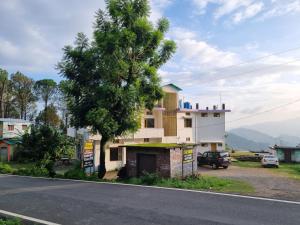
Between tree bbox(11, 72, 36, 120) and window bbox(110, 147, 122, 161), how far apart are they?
1469 inches

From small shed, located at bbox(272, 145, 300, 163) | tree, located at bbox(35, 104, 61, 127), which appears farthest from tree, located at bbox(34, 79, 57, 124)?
small shed, located at bbox(272, 145, 300, 163)

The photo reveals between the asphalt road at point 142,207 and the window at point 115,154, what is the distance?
16.9m

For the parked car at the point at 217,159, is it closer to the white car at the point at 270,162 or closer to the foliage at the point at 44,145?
the white car at the point at 270,162

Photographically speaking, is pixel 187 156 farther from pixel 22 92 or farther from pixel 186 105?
pixel 22 92

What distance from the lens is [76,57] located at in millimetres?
20641

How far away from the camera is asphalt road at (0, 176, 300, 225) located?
8.80m

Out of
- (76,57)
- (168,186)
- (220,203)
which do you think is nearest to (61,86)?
(76,57)

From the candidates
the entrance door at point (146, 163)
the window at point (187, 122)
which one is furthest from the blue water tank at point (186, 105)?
the entrance door at point (146, 163)

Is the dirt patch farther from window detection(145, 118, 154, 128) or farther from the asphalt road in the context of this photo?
window detection(145, 118, 154, 128)

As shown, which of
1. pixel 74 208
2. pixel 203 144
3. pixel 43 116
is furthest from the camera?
pixel 43 116

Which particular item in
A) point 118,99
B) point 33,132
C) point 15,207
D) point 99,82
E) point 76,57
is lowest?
point 15,207

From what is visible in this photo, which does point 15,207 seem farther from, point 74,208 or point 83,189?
point 83,189

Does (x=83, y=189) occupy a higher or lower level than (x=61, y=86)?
lower

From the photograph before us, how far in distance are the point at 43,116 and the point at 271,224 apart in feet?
199
